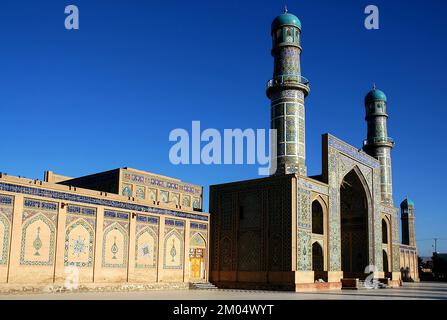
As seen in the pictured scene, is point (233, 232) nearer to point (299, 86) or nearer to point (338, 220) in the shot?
point (338, 220)

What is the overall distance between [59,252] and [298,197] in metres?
11.2

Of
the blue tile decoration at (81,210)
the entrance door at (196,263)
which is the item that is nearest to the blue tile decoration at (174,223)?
the entrance door at (196,263)

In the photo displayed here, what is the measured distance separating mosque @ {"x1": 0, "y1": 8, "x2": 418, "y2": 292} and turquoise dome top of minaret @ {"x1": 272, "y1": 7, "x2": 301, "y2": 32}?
0.06 metres

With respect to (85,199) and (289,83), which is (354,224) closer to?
(289,83)

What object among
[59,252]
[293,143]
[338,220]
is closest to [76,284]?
[59,252]

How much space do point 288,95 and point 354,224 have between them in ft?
34.9

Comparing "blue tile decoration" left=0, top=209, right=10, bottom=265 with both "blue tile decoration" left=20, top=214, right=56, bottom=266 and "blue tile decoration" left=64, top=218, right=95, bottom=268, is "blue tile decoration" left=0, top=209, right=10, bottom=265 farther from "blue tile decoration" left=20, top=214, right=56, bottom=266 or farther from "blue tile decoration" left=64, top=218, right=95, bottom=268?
"blue tile decoration" left=64, top=218, right=95, bottom=268

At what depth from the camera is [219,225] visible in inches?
1048

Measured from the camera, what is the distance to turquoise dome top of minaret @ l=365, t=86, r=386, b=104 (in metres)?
37.3

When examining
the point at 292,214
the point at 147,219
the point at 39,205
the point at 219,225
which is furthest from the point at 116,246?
the point at 292,214

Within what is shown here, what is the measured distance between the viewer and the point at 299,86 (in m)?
26.4

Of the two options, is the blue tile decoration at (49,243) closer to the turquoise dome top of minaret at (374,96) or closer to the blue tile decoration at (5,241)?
the blue tile decoration at (5,241)

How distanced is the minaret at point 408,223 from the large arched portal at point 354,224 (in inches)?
916
